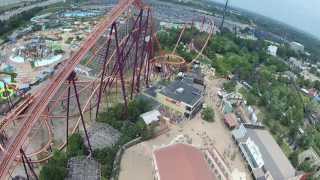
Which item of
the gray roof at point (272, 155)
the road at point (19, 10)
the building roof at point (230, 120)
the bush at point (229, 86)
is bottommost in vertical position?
the gray roof at point (272, 155)

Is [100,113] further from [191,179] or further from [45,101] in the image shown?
[191,179]

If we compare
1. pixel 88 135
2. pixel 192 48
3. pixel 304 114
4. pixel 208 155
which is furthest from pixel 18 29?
pixel 304 114

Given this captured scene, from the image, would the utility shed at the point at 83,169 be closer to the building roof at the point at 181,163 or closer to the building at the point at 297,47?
the building roof at the point at 181,163

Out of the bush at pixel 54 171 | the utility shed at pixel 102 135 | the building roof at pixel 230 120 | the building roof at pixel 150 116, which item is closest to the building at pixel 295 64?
the building roof at pixel 230 120

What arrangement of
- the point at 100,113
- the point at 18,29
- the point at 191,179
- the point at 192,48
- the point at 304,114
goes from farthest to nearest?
the point at 18,29 → the point at 192,48 → the point at 304,114 → the point at 100,113 → the point at 191,179

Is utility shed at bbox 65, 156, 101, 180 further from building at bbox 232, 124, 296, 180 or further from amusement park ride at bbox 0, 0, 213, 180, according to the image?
building at bbox 232, 124, 296, 180

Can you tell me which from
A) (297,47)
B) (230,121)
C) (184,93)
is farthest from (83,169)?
(297,47)
